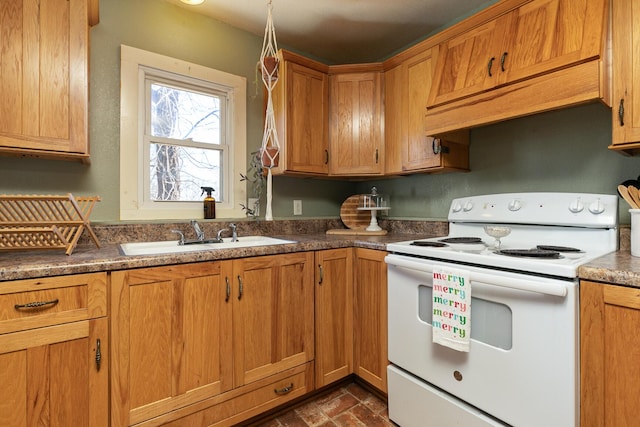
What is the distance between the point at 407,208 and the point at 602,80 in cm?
142

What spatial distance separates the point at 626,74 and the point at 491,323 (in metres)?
1.10

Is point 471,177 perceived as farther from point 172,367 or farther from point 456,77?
point 172,367

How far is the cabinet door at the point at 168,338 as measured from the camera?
1234 millimetres

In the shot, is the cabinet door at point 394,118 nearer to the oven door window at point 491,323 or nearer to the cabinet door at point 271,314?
the cabinet door at point 271,314

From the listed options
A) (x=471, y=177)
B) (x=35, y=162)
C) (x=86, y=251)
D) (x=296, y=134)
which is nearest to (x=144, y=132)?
(x=35, y=162)

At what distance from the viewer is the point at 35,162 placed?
157 centimetres

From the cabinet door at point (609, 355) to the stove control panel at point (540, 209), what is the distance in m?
0.60

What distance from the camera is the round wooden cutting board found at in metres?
2.58

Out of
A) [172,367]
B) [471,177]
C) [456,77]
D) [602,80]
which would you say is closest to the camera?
[602,80]

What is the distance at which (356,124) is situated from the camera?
92.3 inches

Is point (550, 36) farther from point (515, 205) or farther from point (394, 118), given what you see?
point (394, 118)

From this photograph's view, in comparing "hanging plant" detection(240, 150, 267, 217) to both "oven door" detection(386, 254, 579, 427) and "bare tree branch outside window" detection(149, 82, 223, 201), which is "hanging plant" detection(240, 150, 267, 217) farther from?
"oven door" detection(386, 254, 579, 427)

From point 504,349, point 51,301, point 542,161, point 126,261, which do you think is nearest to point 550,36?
point 542,161

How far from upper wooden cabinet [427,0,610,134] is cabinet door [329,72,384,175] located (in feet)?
1.76
